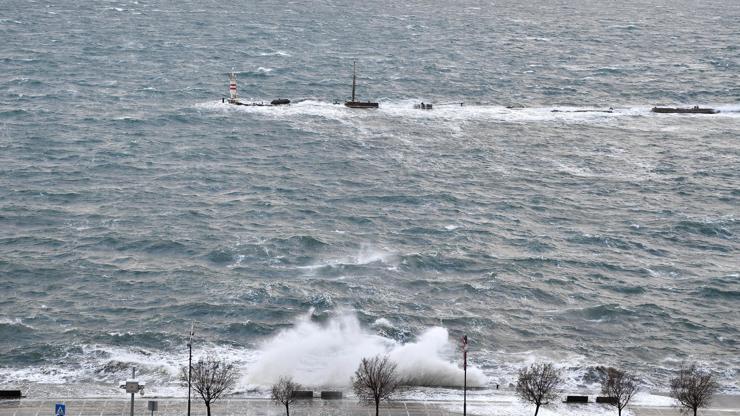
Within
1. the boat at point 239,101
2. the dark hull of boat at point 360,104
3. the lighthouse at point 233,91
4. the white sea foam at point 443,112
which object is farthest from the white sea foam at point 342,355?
the lighthouse at point 233,91

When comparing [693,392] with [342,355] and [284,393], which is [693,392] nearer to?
[284,393]

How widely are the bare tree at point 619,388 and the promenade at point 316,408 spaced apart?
137 centimetres

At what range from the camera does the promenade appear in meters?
82.6

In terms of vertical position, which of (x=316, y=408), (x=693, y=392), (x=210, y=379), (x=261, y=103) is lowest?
(x=316, y=408)

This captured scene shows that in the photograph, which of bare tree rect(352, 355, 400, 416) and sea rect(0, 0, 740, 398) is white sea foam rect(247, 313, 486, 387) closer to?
sea rect(0, 0, 740, 398)

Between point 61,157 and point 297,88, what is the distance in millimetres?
52502

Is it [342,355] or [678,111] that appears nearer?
[342,355]

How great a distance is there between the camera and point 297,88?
186500 mm

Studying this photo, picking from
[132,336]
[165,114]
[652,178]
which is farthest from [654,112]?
[132,336]

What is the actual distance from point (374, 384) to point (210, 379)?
1331 cm

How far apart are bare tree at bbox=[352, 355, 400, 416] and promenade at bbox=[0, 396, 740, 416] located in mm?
1501

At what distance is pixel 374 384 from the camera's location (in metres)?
81.1

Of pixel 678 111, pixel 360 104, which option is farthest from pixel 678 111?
pixel 360 104

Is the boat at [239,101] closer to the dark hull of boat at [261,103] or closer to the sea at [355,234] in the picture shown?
the dark hull of boat at [261,103]
